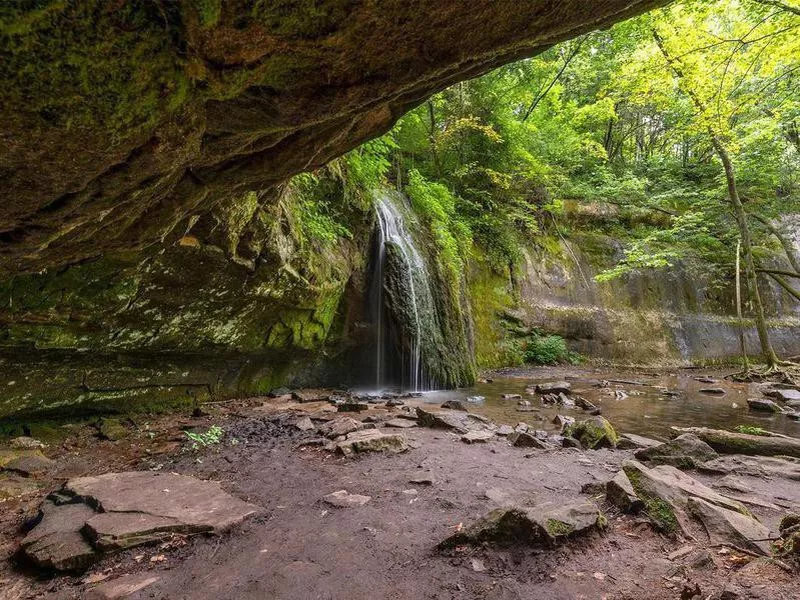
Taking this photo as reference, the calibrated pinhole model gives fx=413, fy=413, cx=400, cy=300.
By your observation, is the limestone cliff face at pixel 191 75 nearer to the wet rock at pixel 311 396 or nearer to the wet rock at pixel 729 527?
the wet rock at pixel 729 527

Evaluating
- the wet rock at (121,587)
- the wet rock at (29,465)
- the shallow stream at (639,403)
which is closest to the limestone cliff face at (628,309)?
the shallow stream at (639,403)

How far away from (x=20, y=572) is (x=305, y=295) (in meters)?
5.47

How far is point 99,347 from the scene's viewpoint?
18.8 feet

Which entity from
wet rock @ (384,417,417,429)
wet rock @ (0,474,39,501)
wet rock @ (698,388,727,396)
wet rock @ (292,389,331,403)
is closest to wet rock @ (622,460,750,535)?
wet rock @ (384,417,417,429)

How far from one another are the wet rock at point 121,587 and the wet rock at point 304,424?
10.7ft

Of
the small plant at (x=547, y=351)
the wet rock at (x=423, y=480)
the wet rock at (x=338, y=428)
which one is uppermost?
the small plant at (x=547, y=351)

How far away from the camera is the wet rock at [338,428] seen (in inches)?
205

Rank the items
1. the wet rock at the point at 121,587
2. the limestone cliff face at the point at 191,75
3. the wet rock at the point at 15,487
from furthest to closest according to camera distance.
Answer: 1. the wet rock at the point at 15,487
2. the wet rock at the point at 121,587
3. the limestone cliff face at the point at 191,75

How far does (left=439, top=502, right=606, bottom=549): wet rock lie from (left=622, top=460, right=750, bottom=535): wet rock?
378 millimetres

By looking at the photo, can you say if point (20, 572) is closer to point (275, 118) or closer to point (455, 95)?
point (275, 118)

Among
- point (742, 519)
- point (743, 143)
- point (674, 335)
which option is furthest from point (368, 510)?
point (674, 335)

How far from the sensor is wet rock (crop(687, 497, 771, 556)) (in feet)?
7.55

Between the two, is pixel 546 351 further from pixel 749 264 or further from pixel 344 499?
pixel 344 499

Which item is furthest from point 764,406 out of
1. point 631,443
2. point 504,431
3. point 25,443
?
point 25,443
